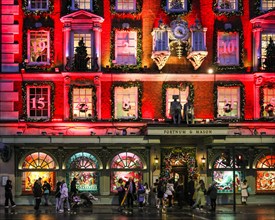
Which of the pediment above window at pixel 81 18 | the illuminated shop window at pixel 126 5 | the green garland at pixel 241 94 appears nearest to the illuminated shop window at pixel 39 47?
the pediment above window at pixel 81 18

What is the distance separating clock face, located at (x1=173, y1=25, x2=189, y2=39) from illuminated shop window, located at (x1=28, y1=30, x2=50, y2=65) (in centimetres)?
807

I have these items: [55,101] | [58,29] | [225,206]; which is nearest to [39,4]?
[58,29]

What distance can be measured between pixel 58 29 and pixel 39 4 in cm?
205

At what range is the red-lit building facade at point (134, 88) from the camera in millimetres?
47594

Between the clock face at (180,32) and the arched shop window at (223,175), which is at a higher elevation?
the clock face at (180,32)

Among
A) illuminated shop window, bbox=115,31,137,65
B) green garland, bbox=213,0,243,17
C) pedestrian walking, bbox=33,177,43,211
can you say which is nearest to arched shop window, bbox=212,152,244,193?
illuminated shop window, bbox=115,31,137,65

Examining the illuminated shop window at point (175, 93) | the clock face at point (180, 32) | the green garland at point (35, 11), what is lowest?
the illuminated shop window at point (175, 93)

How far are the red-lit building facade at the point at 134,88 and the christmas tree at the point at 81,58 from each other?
6 centimetres

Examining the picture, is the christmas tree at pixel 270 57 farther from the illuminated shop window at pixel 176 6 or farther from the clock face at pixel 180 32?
the illuminated shop window at pixel 176 6

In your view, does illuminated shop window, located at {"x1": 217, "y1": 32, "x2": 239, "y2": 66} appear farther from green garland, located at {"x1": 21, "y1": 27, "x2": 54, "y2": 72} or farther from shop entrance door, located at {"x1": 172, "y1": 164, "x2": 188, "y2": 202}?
green garland, located at {"x1": 21, "y1": 27, "x2": 54, "y2": 72}

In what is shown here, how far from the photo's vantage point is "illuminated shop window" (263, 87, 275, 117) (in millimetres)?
48500

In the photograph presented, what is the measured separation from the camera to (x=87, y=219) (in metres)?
36.6

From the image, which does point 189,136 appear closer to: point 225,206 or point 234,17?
point 225,206

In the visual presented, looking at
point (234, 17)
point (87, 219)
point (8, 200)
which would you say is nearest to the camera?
point (87, 219)
